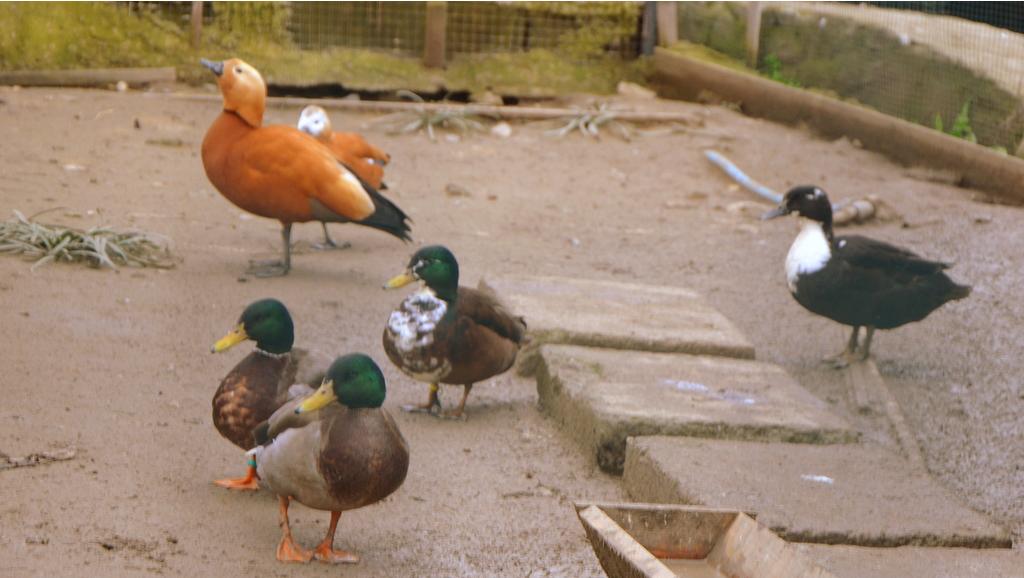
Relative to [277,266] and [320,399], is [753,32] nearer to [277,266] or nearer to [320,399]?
[277,266]

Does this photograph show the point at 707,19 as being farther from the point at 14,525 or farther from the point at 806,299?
the point at 14,525

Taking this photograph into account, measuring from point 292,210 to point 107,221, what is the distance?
1262 millimetres

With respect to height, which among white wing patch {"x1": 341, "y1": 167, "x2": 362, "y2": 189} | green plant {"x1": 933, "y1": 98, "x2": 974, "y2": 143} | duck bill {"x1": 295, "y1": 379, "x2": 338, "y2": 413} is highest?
→ green plant {"x1": 933, "y1": 98, "x2": 974, "y2": 143}

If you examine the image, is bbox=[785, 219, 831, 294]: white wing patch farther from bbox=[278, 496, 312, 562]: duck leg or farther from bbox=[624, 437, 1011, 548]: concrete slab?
bbox=[278, 496, 312, 562]: duck leg

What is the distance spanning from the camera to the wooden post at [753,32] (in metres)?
11.8

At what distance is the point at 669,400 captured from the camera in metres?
4.52

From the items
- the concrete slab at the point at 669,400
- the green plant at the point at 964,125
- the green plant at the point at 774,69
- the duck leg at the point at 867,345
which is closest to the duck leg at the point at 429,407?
the concrete slab at the point at 669,400

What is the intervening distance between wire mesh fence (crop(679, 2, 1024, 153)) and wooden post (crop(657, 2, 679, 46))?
0.93 feet

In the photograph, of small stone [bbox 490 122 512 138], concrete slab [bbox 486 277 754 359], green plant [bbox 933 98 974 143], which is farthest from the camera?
small stone [bbox 490 122 512 138]

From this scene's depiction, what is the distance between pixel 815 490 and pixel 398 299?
280 centimetres

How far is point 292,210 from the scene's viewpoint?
618 centimetres

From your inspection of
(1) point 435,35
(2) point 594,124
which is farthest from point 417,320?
(1) point 435,35

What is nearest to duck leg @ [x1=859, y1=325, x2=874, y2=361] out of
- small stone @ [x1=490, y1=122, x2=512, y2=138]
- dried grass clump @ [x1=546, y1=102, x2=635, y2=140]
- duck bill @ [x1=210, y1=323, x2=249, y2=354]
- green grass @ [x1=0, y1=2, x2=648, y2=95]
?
duck bill @ [x1=210, y1=323, x2=249, y2=354]

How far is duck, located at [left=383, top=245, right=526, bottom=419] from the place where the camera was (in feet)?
14.9
